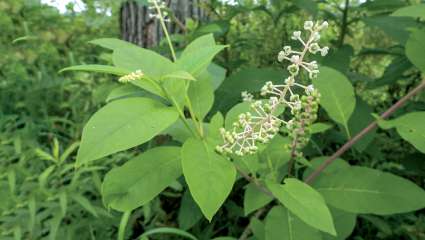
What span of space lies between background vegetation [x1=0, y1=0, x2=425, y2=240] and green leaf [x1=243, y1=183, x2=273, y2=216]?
0.20 meters

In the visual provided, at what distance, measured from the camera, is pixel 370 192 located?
1387 mm

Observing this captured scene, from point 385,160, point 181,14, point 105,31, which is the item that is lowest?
point 385,160

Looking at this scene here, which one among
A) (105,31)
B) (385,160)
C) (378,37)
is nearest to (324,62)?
(385,160)

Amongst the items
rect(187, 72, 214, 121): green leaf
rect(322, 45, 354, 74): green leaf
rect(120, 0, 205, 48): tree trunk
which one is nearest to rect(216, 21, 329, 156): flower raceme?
rect(187, 72, 214, 121): green leaf

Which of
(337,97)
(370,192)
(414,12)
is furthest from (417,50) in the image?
(370,192)

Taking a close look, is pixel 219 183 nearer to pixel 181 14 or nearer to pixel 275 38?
pixel 275 38

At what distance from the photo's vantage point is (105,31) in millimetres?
5098

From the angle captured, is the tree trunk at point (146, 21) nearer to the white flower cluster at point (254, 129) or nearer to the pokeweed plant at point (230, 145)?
the pokeweed plant at point (230, 145)

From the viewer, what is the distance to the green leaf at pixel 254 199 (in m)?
1.36

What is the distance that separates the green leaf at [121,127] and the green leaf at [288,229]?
457mm

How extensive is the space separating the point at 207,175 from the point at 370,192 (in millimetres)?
562

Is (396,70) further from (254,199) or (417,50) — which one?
(254,199)

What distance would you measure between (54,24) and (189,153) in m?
3.99

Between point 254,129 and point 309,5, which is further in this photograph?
point 309,5
